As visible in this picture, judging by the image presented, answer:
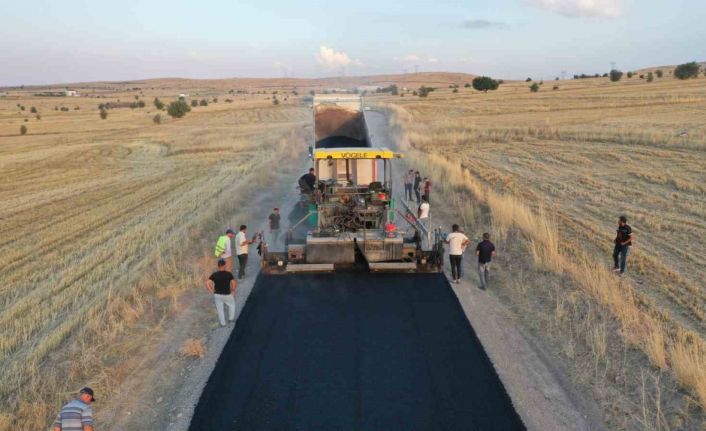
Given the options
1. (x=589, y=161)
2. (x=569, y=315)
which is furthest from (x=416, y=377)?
(x=589, y=161)

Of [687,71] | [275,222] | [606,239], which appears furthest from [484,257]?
[687,71]

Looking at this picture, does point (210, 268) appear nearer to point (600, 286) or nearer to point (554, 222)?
point (600, 286)

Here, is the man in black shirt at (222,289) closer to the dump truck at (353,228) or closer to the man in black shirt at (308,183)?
the dump truck at (353,228)

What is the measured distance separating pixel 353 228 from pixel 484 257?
339 cm

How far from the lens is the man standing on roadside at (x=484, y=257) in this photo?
11305mm

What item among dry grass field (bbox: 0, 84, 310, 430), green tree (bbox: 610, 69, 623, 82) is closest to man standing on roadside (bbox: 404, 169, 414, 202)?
dry grass field (bbox: 0, 84, 310, 430)

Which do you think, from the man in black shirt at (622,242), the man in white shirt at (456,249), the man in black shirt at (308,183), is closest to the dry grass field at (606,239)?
the man in black shirt at (622,242)

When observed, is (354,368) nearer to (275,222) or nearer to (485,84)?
(275,222)

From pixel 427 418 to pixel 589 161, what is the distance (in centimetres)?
2304

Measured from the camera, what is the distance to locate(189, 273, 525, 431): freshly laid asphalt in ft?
22.5

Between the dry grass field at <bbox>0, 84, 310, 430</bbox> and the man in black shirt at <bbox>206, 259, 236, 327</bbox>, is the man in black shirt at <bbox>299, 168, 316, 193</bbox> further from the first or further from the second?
the man in black shirt at <bbox>206, 259, 236, 327</bbox>

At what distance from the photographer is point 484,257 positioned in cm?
1138

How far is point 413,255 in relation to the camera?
41.1 feet

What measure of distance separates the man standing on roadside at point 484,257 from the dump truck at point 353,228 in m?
1.14
